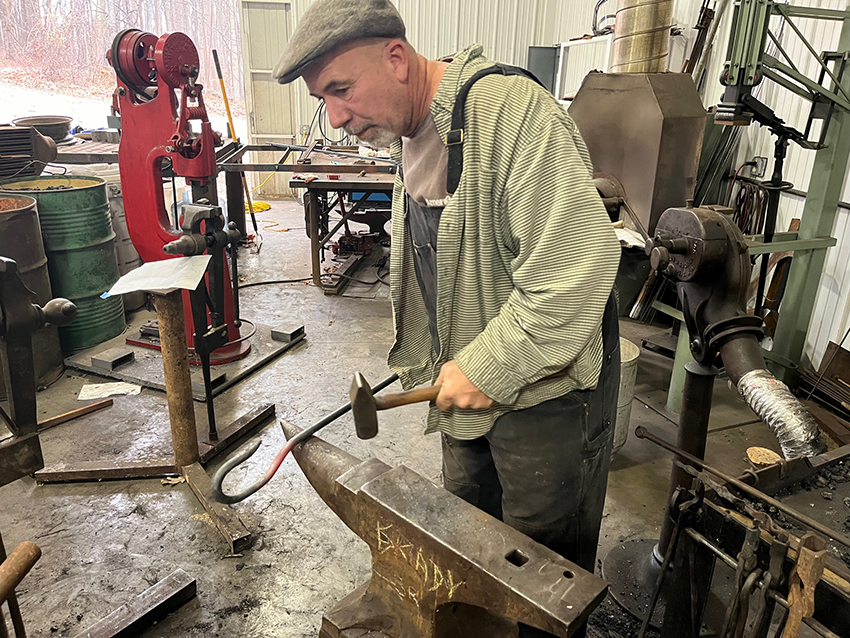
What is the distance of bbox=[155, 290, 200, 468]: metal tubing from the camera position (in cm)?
241

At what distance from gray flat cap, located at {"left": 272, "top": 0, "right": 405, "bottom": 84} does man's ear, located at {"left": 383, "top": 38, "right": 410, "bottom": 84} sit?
0.9 inches

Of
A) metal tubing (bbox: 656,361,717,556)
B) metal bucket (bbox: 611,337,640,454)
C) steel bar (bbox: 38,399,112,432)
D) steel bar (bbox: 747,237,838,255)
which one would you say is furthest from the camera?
steel bar (bbox: 38,399,112,432)

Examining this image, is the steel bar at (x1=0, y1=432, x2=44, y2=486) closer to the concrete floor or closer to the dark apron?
the concrete floor

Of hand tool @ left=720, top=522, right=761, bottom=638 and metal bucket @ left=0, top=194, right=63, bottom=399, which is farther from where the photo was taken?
metal bucket @ left=0, top=194, right=63, bottom=399

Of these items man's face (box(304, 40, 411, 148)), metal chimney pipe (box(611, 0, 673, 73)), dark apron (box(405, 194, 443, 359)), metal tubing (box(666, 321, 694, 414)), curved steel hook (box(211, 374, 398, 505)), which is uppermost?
metal chimney pipe (box(611, 0, 673, 73))

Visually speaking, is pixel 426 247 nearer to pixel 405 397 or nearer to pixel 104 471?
pixel 405 397

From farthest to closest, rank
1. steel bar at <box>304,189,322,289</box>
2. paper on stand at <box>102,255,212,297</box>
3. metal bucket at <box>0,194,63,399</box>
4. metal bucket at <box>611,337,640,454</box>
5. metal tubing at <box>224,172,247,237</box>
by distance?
metal tubing at <box>224,172,247,237</box> < steel bar at <box>304,189,322,289</box> < metal bucket at <box>0,194,63,399</box> < metal bucket at <box>611,337,640,454</box> < paper on stand at <box>102,255,212,297</box>

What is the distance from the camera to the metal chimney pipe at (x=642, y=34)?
3.80 meters

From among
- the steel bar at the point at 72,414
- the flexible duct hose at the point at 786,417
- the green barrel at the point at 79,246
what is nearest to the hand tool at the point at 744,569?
the flexible duct hose at the point at 786,417

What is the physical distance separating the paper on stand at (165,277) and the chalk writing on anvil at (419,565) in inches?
51.0

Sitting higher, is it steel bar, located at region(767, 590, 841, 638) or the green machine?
the green machine

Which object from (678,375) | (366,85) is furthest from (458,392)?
(678,375)

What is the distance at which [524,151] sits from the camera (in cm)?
115

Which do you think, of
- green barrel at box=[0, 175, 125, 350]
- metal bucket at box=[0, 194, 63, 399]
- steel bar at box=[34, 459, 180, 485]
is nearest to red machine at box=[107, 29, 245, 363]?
green barrel at box=[0, 175, 125, 350]
